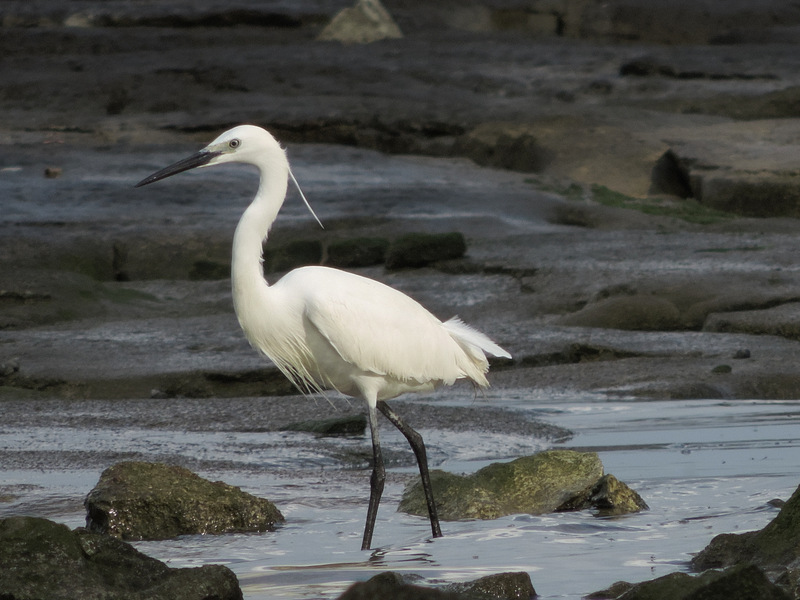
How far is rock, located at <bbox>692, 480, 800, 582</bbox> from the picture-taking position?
430cm

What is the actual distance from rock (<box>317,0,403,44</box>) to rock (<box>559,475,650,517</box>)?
71.1ft

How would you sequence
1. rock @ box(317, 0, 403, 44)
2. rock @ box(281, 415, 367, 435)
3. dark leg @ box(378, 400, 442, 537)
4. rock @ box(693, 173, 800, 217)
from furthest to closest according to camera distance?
1. rock @ box(317, 0, 403, 44)
2. rock @ box(693, 173, 800, 217)
3. rock @ box(281, 415, 367, 435)
4. dark leg @ box(378, 400, 442, 537)

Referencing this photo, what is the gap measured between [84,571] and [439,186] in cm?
1308

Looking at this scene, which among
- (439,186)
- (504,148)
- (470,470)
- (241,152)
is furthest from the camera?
(504,148)

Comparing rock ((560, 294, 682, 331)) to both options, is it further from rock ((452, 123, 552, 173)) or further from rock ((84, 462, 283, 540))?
rock ((452, 123, 552, 173))

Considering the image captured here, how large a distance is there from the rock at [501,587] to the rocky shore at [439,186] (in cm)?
321

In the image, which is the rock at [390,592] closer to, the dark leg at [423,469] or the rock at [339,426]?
the dark leg at [423,469]

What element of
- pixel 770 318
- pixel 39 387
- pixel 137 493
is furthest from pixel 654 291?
pixel 137 493

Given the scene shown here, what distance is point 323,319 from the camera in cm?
570

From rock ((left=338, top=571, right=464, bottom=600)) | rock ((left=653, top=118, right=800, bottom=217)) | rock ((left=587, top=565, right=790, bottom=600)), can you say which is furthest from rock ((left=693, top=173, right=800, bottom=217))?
rock ((left=338, top=571, right=464, bottom=600))

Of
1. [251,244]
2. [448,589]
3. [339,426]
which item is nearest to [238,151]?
[251,244]

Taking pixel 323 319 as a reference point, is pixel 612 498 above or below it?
below

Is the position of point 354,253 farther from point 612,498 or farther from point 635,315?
point 612,498

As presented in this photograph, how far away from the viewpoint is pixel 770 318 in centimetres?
988
